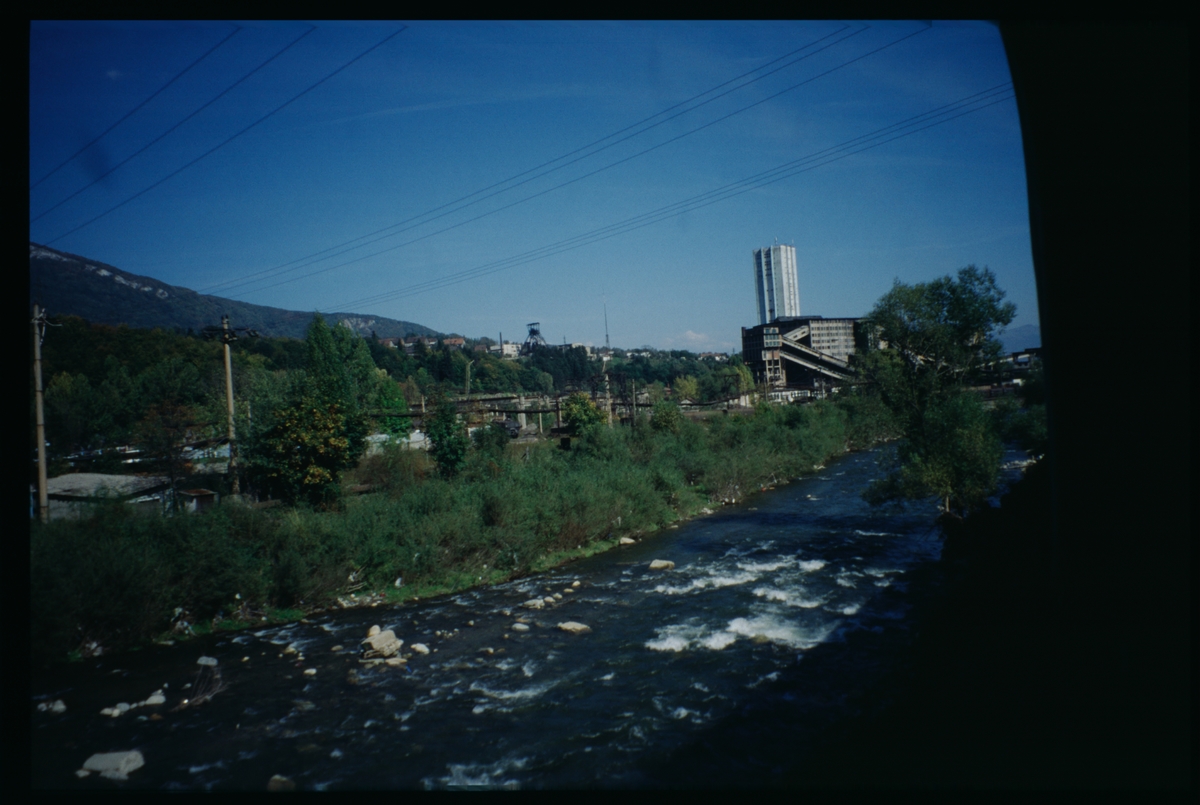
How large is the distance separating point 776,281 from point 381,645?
1470 centimetres

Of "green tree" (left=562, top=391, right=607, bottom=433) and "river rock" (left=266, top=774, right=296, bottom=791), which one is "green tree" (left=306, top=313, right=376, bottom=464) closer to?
"green tree" (left=562, top=391, right=607, bottom=433)

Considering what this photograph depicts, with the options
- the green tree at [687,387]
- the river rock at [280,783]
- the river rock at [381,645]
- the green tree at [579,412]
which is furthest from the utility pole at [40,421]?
the green tree at [687,387]

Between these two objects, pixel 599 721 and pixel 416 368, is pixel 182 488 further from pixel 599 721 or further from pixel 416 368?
pixel 416 368

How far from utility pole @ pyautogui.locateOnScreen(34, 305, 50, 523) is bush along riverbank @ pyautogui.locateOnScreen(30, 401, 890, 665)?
0.70 ft

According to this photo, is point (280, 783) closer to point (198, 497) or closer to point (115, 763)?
point (115, 763)

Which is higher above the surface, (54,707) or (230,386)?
(230,386)

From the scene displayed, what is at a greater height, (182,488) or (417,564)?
(182,488)

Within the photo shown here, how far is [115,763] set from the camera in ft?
13.0

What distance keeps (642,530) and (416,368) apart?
68.1 feet

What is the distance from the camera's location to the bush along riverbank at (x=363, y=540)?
612 cm

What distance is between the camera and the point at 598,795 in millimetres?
1962

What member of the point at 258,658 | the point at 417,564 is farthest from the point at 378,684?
the point at 417,564

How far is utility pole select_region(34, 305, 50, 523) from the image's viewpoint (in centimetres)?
482

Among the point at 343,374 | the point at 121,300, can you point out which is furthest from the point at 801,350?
the point at 121,300
